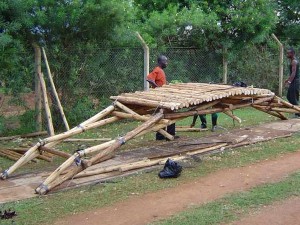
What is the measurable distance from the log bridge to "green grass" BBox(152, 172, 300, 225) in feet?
5.49

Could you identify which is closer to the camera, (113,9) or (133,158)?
(133,158)

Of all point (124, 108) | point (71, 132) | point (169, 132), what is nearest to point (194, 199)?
point (71, 132)

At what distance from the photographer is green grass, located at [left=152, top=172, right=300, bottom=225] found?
203 inches

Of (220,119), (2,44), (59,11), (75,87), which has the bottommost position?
(220,119)

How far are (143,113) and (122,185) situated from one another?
2240 mm

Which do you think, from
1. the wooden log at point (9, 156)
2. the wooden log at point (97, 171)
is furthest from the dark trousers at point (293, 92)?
the wooden log at point (9, 156)

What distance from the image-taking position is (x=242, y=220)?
16.9ft

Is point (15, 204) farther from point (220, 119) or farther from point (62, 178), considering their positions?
point (220, 119)

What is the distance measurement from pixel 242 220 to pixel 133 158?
10.9ft

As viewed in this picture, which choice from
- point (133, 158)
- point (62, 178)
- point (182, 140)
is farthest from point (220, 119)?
point (62, 178)

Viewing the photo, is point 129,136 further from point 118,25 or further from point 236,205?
point 118,25

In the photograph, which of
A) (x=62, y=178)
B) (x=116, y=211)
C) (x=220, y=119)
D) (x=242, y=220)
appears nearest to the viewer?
(x=242, y=220)

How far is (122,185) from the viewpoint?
6551mm

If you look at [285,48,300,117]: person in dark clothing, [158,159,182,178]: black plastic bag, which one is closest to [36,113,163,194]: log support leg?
[158,159,182,178]: black plastic bag
